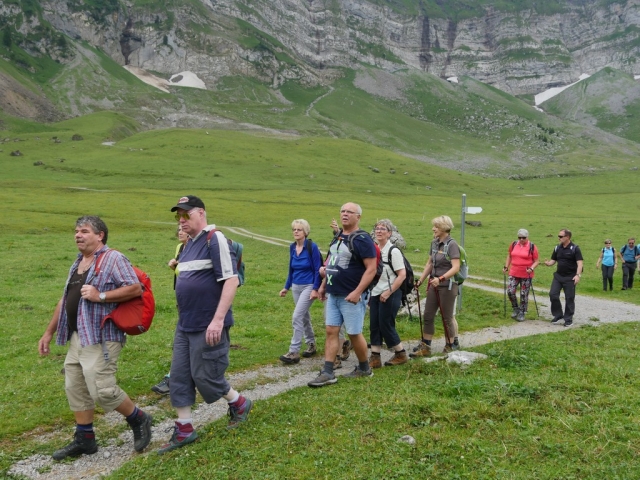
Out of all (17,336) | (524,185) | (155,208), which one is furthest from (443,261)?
(524,185)

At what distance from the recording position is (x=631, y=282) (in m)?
24.5

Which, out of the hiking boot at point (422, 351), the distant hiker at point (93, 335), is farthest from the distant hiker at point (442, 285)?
the distant hiker at point (93, 335)

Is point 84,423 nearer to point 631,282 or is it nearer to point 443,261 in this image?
point 443,261

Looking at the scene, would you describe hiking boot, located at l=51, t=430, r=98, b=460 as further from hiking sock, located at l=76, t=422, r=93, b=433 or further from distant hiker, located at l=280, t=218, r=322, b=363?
distant hiker, located at l=280, t=218, r=322, b=363

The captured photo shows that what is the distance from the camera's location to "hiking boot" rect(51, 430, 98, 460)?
6.78 m

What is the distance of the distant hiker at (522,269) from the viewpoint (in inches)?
651

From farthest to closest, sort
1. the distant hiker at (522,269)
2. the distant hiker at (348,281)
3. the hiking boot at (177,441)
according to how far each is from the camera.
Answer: the distant hiker at (522,269) < the distant hiker at (348,281) < the hiking boot at (177,441)

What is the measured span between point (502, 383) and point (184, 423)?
5149mm

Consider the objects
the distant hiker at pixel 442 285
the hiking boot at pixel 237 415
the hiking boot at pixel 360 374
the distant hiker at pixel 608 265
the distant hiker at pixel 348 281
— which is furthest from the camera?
the distant hiker at pixel 608 265

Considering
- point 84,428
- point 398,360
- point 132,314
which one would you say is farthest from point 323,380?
point 84,428

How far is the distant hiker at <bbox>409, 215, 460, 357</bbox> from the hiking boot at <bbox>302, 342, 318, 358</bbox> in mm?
2443

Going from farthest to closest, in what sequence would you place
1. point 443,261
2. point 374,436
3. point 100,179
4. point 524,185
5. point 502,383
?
point 524,185 → point 100,179 → point 443,261 → point 502,383 → point 374,436

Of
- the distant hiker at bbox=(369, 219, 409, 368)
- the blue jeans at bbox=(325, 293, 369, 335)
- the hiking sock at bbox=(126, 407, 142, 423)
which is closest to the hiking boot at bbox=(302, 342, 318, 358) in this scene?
the distant hiker at bbox=(369, 219, 409, 368)

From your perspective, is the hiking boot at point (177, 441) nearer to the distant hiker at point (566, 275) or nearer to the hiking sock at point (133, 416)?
the hiking sock at point (133, 416)
